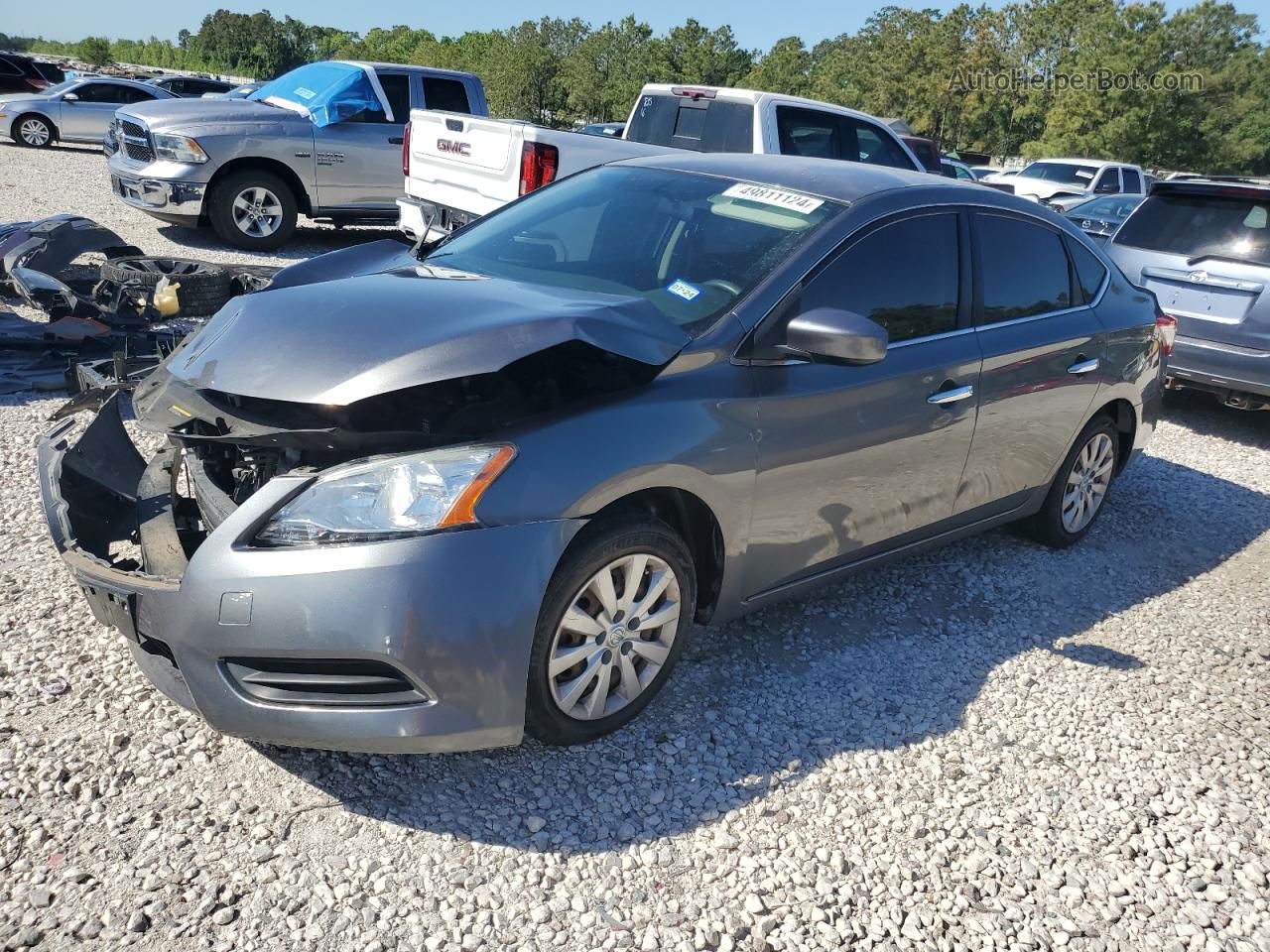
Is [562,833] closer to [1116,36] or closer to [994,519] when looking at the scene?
[994,519]

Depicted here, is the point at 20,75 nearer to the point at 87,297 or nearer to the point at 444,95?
the point at 444,95

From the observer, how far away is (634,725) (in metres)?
3.25

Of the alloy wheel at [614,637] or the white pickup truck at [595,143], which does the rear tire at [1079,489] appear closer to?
the alloy wheel at [614,637]

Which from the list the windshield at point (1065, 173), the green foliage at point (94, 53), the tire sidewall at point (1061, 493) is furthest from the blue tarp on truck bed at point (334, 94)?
the green foliage at point (94, 53)

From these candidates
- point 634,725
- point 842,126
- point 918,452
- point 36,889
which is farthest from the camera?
point 842,126

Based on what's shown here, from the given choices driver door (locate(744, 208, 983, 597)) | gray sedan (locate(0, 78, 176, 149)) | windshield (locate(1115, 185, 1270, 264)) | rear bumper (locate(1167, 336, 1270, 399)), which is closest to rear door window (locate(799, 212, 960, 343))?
driver door (locate(744, 208, 983, 597))

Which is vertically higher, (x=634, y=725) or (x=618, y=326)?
(x=618, y=326)

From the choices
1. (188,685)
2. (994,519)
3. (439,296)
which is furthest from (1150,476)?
(188,685)

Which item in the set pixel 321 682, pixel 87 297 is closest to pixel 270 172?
pixel 87 297

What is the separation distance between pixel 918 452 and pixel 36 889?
3072 millimetres

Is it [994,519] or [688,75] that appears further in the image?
[688,75]

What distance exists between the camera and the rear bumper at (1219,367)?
7.09m

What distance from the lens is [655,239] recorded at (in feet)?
12.2

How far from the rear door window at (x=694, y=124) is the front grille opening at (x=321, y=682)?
21.3ft
